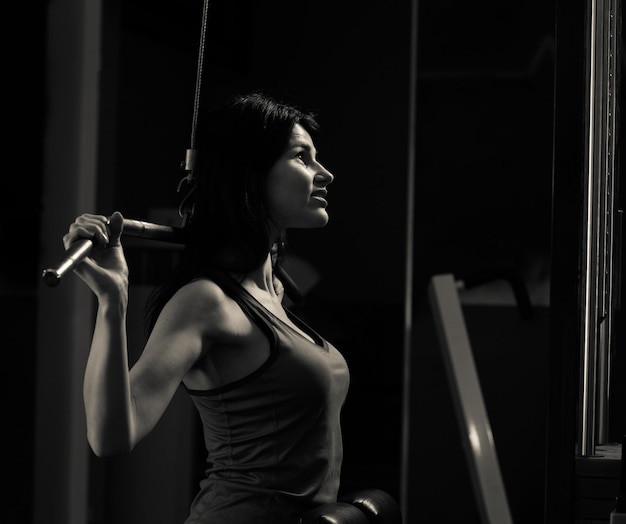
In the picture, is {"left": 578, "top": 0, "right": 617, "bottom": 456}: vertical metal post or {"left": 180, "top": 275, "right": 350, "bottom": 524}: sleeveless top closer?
{"left": 578, "top": 0, "right": 617, "bottom": 456}: vertical metal post

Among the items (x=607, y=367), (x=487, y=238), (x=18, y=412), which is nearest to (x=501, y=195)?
(x=487, y=238)

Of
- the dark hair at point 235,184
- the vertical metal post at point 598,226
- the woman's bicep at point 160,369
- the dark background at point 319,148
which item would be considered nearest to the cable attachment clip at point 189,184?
the dark hair at point 235,184

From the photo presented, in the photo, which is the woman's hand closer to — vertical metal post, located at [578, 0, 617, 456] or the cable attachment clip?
the cable attachment clip

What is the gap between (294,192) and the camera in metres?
1.08

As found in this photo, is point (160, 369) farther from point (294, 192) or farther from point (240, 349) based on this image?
point (294, 192)

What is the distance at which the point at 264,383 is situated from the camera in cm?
100

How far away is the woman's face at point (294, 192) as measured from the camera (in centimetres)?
107

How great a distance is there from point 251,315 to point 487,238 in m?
0.60

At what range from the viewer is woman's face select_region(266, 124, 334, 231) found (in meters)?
1.07

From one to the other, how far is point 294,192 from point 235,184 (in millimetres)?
63

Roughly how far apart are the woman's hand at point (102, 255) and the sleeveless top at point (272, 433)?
17 centimetres

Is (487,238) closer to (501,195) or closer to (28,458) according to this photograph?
(501,195)

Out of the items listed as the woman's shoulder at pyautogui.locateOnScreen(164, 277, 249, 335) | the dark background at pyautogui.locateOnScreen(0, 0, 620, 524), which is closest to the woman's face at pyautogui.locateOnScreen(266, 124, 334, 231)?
the woman's shoulder at pyautogui.locateOnScreen(164, 277, 249, 335)

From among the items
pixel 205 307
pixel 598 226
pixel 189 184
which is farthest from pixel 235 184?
pixel 598 226
